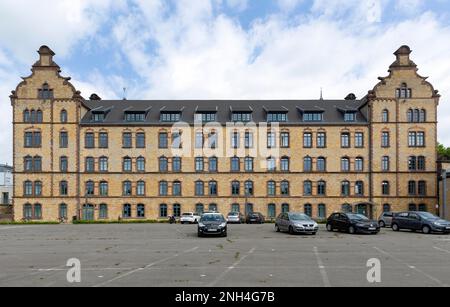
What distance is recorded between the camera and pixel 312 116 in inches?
2237

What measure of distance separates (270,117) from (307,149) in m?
6.23

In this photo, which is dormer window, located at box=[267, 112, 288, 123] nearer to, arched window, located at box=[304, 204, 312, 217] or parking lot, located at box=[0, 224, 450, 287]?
arched window, located at box=[304, 204, 312, 217]

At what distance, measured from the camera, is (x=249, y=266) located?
48.5 ft

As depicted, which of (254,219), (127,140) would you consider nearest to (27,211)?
(127,140)

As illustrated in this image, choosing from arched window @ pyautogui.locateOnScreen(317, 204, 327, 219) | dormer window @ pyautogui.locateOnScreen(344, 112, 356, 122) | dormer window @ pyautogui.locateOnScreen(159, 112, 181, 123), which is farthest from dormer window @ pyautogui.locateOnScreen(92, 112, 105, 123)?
A: dormer window @ pyautogui.locateOnScreen(344, 112, 356, 122)

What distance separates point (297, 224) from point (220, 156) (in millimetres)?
27678

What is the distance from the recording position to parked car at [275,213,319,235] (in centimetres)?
2961

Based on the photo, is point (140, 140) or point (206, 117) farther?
point (206, 117)

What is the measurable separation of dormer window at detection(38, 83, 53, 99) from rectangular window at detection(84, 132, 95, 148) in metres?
6.46

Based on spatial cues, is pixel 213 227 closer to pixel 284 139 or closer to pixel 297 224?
pixel 297 224

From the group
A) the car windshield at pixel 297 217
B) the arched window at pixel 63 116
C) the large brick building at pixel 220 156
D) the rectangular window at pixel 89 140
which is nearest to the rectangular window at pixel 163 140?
the large brick building at pixel 220 156
